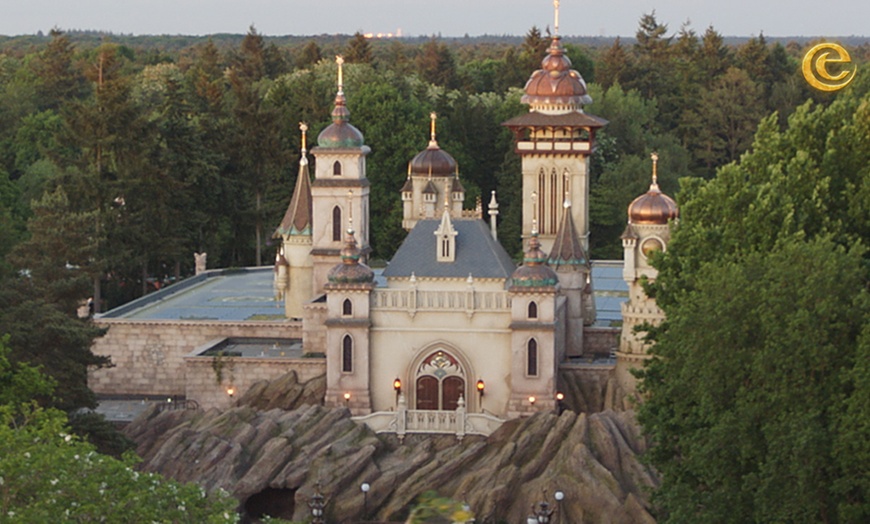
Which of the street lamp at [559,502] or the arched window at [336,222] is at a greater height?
the arched window at [336,222]

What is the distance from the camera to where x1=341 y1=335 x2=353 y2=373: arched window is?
59406 millimetres

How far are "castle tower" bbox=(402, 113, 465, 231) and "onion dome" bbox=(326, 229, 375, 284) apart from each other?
16.2m

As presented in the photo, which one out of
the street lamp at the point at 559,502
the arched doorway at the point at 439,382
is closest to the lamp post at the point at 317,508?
the street lamp at the point at 559,502

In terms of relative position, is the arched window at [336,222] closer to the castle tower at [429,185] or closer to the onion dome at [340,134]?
the onion dome at [340,134]

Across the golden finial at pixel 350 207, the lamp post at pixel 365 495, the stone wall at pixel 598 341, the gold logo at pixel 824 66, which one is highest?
the gold logo at pixel 824 66

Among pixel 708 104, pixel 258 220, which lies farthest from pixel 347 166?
pixel 708 104

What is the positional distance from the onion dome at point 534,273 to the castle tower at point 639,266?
10.6 feet

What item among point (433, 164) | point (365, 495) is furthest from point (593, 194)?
point (365, 495)

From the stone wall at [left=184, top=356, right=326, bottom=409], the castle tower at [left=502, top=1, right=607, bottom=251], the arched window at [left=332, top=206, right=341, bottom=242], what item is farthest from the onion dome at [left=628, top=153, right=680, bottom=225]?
the stone wall at [left=184, top=356, right=326, bottom=409]

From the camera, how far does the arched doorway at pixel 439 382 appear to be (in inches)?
2349

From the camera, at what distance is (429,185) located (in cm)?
7600

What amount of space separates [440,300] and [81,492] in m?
23.9

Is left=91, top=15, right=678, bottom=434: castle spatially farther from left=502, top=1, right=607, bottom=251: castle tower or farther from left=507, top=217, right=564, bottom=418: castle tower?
left=502, top=1, right=607, bottom=251: castle tower

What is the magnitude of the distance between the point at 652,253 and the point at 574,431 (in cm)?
973
